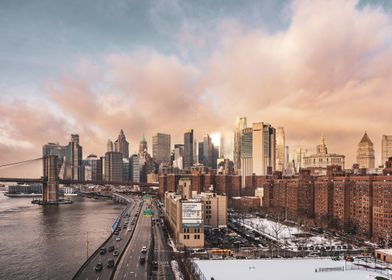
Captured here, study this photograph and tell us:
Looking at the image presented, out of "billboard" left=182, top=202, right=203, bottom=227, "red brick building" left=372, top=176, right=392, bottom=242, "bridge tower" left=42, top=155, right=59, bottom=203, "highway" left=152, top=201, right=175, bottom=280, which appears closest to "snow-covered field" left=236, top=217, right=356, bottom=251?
"red brick building" left=372, top=176, right=392, bottom=242

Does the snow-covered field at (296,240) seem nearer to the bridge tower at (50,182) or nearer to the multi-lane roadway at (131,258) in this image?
the multi-lane roadway at (131,258)

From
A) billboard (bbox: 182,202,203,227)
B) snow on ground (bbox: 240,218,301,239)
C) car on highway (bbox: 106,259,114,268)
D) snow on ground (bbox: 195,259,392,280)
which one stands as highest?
Answer: billboard (bbox: 182,202,203,227)

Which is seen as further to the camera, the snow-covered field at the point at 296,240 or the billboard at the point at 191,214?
the snow-covered field at the point at 296,240

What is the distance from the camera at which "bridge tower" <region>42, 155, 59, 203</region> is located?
179000 mm

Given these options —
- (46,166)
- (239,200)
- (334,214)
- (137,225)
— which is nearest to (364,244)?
(334,214)

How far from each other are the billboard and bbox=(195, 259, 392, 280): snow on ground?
37.3 ft

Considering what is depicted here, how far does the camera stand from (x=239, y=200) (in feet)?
435

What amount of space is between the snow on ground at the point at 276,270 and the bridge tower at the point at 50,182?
14210cm

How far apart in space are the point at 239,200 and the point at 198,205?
235ft

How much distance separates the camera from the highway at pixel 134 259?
42622 mm

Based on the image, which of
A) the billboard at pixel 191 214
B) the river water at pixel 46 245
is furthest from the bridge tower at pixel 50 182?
the billboard at pixel 191 214

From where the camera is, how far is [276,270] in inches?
1860

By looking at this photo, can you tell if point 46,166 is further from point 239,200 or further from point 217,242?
point 217,242

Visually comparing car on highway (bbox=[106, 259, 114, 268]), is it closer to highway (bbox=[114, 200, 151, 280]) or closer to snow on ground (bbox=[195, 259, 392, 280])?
highway (bbox=[114, 200, 151, 280])
